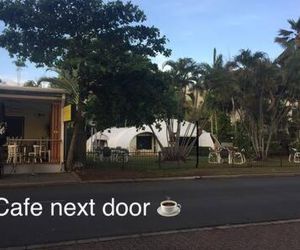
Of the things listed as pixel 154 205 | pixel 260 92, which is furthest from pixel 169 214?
pixel 260 92

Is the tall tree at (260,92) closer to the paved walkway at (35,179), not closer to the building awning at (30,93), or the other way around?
the building awning at (30,93)

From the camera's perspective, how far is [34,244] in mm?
8266

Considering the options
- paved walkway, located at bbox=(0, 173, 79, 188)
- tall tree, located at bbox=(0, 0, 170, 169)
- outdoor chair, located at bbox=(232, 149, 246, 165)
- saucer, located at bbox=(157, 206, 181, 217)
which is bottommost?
saucer, located at bbox=(157, 206, 181, 217)

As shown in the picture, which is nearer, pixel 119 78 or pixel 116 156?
pixel 119 78

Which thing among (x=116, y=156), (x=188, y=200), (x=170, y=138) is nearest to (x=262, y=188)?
(x=188, y=200)

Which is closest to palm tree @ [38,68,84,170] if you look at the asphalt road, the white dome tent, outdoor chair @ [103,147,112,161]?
the asphalt road

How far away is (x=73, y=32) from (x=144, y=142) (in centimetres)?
2717

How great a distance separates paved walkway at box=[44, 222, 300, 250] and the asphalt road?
71 cm

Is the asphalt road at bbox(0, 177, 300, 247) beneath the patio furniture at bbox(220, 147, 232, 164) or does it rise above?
beneath

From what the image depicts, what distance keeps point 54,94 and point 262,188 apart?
31.8ft

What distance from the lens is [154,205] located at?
1230 cm

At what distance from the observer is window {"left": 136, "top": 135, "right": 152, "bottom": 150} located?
1811 inches

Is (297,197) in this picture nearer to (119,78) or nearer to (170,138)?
(119,78)

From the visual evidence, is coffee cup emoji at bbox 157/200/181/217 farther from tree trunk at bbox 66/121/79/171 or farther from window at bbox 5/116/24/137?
window at bbox 5/116/24/137
